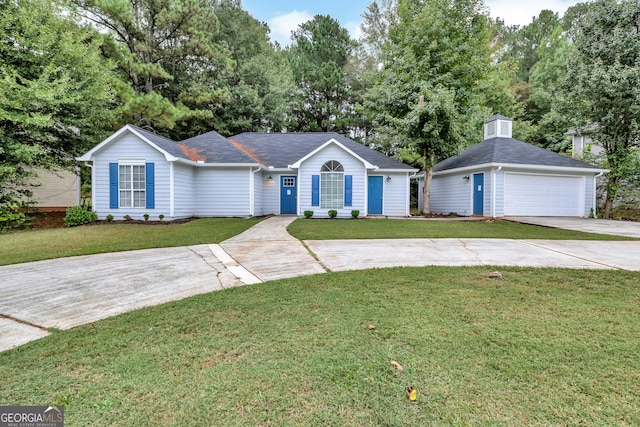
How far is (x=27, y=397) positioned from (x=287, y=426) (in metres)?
1.59

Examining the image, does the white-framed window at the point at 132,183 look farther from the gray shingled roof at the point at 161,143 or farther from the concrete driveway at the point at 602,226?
the concrete driveway at the point at 602,226

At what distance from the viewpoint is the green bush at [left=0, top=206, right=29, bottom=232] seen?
1031 cm

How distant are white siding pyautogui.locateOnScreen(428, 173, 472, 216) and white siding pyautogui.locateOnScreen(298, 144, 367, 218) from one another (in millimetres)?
5398

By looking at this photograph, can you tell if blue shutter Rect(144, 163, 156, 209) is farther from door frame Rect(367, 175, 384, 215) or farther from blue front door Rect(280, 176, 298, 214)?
door frame Rect(367, 175, 384, 215)

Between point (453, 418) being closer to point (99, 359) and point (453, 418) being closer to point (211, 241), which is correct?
point (99, 359)

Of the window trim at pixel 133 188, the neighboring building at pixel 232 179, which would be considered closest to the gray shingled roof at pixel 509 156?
the neighboring building at pixel 232 179

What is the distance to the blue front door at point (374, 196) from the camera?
14.9 meters

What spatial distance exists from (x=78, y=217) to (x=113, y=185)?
159 cm

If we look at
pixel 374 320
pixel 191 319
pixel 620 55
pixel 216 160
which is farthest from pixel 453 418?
pixel 620 55

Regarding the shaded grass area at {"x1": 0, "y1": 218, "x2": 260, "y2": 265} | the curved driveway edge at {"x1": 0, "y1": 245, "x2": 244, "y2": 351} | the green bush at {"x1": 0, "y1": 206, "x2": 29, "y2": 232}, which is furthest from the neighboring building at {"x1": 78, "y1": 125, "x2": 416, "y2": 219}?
the curved driveway edge at {"x1": 0, "y1": 245, "x2": 244, "y2": 351}

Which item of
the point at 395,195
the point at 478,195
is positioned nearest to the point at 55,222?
the point at 395,195

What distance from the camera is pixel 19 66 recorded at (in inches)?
429

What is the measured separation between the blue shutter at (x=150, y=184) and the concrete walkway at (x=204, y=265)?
5848 mm

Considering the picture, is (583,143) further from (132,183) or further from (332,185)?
(132,183)
